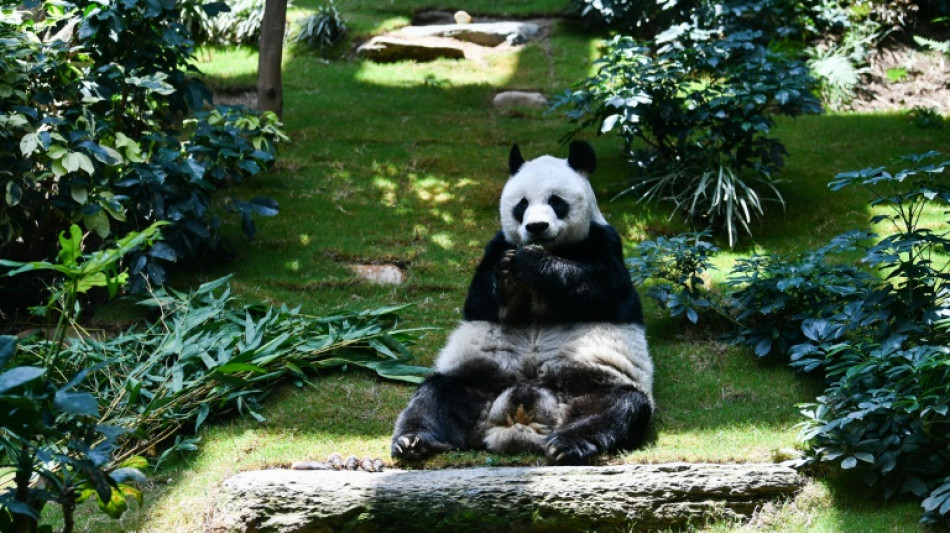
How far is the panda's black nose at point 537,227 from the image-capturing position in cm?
512

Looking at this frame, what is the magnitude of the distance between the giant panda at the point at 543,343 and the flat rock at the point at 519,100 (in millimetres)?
5866

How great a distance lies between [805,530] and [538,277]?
1812mm

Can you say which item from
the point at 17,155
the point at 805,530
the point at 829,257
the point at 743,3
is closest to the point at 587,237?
the point at 805,530

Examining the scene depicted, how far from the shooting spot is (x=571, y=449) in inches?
182

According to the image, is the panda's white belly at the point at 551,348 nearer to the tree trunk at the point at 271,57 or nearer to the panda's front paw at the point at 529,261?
the panda's front paw at the point at 529,261

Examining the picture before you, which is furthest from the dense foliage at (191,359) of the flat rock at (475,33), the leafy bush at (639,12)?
the flat rock at (475,33)

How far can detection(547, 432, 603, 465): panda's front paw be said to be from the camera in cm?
463

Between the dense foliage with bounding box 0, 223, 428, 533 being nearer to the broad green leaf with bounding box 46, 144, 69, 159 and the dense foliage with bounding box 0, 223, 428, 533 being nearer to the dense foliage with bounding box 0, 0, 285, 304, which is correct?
the dense foliage with bounding box 0, 0, 285, 304

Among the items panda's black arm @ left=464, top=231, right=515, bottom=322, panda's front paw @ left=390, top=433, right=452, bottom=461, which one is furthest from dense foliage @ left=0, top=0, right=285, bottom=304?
panda's front paw @ left=390, top=433, right=452, bottom=461

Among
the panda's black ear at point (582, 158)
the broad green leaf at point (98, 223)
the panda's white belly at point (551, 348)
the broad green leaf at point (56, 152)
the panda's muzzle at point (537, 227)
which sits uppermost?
the panda's black ear at point (582, 158)

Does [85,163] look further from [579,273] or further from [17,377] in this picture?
[17,377]

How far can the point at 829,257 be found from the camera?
7.34 m

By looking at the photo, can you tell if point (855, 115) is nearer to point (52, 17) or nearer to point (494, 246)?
point (494, 246)

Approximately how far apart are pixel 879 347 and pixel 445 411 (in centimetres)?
223
